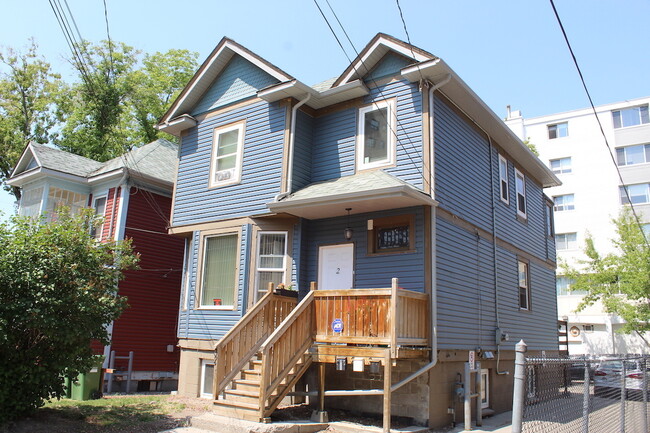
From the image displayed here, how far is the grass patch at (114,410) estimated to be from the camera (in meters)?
10.0

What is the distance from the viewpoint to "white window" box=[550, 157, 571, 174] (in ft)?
128

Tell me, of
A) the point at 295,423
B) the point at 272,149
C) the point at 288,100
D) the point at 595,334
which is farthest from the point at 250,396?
the point at 595,334

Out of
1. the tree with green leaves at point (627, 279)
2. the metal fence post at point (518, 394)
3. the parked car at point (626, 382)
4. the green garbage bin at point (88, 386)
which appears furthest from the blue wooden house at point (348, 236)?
the tree with green leaves at point (627, 279)

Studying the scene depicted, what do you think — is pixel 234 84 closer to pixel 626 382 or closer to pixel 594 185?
pixel 626 382

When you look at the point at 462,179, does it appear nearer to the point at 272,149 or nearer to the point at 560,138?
the point at 272,149

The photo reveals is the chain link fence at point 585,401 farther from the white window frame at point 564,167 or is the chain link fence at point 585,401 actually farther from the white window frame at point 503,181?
the white window frame at point 564,167

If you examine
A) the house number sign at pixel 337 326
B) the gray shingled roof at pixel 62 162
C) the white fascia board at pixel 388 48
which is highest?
the white fascia board at pixel 388 48

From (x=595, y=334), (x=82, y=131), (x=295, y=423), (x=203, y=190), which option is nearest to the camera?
(x=295, y=423)

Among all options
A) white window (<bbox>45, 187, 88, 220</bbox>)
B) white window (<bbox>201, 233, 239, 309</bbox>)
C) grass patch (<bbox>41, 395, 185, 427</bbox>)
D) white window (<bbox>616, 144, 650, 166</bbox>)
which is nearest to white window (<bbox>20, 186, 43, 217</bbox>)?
white window (<bbox>45, 187, 88, 220</bbox>)

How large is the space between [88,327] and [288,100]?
23.1 ft

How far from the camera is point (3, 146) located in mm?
26938

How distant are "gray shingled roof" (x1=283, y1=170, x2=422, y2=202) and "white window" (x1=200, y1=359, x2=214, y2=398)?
4732 millimetres

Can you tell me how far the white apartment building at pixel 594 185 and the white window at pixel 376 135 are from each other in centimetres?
2627

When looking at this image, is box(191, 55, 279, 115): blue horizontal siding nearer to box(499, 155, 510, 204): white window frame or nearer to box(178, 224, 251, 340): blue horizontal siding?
box(178, 224, 251, 340): blue horizontal siding
